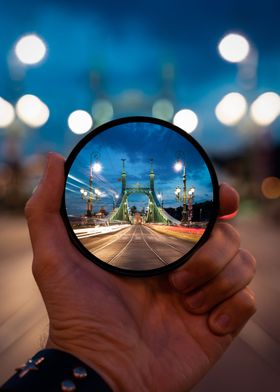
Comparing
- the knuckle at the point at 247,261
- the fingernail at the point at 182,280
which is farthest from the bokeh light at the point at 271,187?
the fingernail at the point at 182,280

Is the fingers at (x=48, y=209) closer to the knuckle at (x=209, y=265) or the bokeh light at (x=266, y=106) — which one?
the knuckle at (x=209, y=265)

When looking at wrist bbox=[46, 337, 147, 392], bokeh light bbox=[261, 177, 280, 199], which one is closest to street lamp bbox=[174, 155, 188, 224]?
wrist bbox=[46, 337, 147, 392]

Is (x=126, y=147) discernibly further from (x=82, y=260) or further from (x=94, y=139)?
(x=82, y=260)

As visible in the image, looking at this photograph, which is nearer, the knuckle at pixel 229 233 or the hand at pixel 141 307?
the hand at pixel 141 307

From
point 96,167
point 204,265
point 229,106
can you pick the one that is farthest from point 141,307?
point 229,106

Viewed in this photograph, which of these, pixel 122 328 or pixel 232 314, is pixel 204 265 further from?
pixel 122 328

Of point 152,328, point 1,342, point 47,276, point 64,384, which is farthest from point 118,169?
point 1,342
